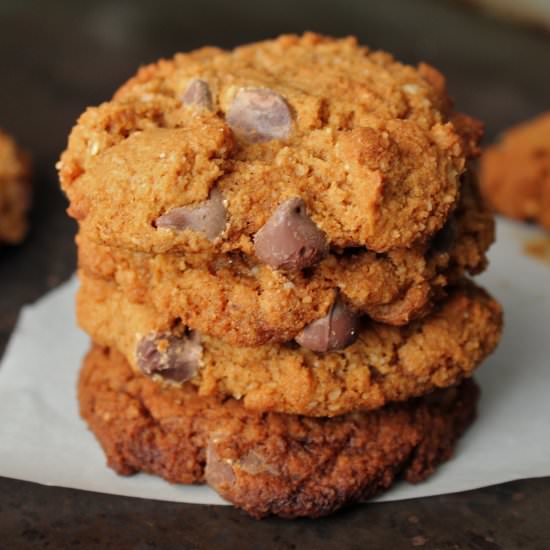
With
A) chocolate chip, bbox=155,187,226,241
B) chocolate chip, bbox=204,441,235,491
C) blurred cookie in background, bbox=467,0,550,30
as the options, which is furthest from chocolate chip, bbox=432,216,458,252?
blurred cookie in background, bbox=467,0,550,30

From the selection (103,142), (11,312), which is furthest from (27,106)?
(103,142)

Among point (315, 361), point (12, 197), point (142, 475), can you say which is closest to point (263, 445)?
point (315, 361)

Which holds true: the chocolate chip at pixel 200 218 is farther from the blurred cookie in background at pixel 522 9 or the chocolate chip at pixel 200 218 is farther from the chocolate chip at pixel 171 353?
the blurred cookie in background at pixel 522 9

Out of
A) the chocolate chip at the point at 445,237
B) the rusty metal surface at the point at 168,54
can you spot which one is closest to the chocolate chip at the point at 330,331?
the chocolate chip at the point at 445,237

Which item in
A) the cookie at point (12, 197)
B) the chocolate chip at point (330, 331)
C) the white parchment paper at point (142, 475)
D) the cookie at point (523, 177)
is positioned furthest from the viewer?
the cookie at point (523, 177)

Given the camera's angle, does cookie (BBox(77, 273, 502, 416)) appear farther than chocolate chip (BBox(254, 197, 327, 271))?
Yes

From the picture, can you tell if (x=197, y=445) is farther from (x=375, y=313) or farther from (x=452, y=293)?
(x=452, y=293)

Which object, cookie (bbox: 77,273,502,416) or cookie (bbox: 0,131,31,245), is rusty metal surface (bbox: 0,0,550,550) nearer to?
cookie (bbox: 0,131,31,245)
